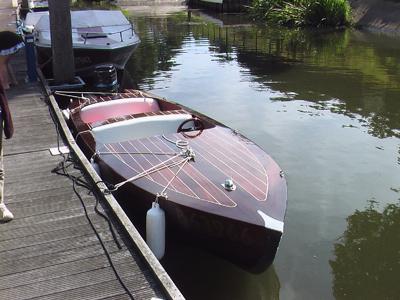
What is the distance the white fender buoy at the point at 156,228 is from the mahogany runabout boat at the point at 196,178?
0.47 feet

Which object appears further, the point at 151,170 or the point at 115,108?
the point at 115,108

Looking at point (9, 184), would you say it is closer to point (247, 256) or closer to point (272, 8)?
point (247, 256)

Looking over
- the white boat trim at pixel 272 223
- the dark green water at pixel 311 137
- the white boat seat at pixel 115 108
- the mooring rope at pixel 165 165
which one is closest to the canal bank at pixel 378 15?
the dark green water at pixel 311 137

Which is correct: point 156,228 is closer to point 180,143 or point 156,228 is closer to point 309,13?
point 180,143

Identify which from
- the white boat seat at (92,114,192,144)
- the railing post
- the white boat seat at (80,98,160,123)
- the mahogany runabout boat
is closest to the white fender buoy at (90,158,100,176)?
the mahogany runabout boat

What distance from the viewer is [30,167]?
612 cm

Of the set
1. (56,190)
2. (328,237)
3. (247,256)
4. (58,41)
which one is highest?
(58,41)

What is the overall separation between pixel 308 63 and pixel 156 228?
14121 millimetres

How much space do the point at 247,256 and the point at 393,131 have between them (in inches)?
263

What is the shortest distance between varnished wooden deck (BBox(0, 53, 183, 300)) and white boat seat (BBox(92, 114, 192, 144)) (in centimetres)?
94

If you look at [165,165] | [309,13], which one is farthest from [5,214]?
[309,13]

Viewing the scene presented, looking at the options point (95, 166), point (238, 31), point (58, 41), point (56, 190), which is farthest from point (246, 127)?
point (238, 31)

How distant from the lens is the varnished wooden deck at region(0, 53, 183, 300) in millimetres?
3734

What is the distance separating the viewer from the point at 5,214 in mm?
4723
